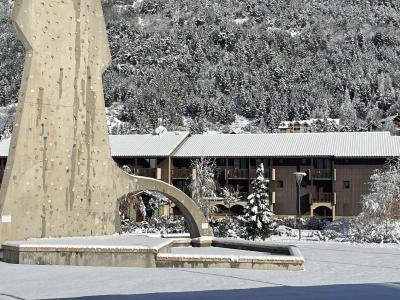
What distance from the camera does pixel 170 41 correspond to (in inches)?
7785

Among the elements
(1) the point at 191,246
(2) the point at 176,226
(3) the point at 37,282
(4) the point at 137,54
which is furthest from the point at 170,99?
(3) the point at 37,282

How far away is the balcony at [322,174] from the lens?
52.2 meters

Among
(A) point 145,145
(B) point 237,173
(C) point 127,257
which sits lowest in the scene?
(C) point 127,257

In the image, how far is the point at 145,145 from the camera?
55.8 m

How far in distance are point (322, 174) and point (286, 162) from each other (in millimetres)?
3309

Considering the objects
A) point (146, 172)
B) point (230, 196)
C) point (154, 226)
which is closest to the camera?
point (154, 226)

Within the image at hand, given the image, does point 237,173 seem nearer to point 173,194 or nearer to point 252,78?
point 173,194

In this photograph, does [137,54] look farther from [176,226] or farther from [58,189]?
[58,189]

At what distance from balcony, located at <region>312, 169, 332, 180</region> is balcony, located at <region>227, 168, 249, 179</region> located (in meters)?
5.99

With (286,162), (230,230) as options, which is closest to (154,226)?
(230,230)

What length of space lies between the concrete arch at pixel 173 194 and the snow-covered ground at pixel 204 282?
5.80m

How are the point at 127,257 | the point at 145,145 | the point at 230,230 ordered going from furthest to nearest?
1. the point at 145,145
2. the point at 230,230
3. the point at 127,257

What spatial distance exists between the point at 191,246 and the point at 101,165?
488 centimetres

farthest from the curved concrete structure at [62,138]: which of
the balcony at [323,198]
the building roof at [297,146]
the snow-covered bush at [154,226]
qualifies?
the balcony at [323,198]
